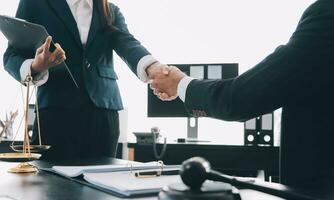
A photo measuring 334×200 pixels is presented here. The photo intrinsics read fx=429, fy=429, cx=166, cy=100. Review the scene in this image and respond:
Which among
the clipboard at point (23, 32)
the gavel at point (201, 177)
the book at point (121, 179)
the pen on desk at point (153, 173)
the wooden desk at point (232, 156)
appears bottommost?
the wooden desk at point (232, 156)

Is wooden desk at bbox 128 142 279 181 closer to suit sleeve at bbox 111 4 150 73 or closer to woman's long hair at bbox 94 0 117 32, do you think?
suit sleeve at bbox 111 4 150 73

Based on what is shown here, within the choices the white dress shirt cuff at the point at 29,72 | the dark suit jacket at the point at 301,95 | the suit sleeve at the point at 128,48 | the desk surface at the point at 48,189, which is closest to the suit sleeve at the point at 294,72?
the dark suit jacket at the point at 301,95

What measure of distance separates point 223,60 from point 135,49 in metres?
2.00

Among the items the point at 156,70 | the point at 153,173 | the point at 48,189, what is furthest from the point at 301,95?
the point at 156,70

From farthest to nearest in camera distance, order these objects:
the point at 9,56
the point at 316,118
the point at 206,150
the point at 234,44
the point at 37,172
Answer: the point at 234,44, the point at 206,150, the point at 9,56, the point at 37,172, the point at 316,118

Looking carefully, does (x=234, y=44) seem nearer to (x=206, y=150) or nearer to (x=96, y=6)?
(x=206, y=150)

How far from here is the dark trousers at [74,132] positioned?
157 centimetres

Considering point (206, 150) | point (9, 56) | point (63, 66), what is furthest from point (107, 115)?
point (206, 150)

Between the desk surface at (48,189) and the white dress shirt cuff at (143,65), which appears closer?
the desk surface at (48,189)

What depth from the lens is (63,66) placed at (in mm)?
1551

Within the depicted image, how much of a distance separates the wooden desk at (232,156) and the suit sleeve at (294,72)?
2.03 meters

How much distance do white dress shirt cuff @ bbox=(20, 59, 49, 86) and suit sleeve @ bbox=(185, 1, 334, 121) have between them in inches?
28.3

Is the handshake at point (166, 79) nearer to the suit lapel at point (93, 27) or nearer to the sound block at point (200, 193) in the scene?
the suit lapel at point (93, 27)

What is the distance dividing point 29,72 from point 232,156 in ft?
6.42
